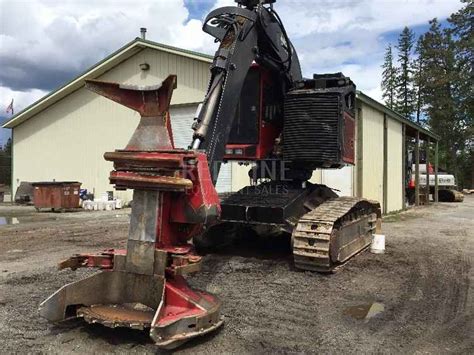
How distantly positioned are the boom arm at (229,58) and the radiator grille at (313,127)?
771mm

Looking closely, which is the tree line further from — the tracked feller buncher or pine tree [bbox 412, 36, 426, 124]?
the tracked feller buncher

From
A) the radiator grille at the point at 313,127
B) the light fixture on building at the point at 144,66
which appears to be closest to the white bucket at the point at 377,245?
the radiator grille at the point at 313,127

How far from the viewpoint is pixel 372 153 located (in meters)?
16.1

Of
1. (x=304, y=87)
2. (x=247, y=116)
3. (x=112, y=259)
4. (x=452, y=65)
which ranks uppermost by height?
(x=452, y=65)

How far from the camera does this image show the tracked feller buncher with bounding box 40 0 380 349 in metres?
4.02

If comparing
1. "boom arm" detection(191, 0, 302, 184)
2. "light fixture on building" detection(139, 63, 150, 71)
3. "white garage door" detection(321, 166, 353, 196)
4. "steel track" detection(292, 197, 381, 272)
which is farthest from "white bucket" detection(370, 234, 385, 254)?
"light fixture on building" detection(139, 63, 150, 71)

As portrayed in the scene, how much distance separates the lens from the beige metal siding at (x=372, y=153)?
15.4m

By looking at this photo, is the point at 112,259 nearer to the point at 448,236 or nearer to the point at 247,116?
the point at 247,116

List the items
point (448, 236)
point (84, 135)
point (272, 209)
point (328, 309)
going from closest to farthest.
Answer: point (328, 309)
point (272, 209)
point (448, 236)
point (84, 135)

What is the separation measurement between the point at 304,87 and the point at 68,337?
4.97 meters

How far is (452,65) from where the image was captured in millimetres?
48406

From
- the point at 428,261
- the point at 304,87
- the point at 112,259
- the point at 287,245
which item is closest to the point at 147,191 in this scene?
the point at 112,259

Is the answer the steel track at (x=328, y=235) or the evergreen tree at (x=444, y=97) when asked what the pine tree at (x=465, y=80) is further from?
the steel track at (x=328, y=235)

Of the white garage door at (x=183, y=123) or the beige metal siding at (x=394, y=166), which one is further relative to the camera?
the beige metal siding at (x=394, y=166)
